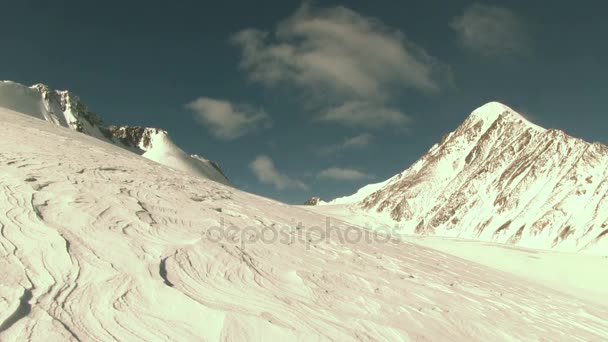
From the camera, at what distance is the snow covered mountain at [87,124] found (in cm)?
13588

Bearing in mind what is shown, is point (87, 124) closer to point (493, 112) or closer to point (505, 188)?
point (493, 112)

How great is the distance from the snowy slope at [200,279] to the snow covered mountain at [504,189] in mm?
46282

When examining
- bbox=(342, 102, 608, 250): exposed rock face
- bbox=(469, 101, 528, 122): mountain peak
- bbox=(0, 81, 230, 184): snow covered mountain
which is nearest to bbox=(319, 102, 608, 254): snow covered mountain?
bbox=(342, 102, 608, 250): exposed rock face

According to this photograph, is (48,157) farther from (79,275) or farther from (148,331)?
(148,331)

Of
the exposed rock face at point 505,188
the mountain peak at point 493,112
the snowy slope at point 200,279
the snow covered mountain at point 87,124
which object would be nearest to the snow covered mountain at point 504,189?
the exposed rock face at point 505,188

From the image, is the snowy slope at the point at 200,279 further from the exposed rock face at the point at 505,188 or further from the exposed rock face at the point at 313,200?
the exposed rock face at the point at 313,200

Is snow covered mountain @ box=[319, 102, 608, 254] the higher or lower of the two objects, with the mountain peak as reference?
lower

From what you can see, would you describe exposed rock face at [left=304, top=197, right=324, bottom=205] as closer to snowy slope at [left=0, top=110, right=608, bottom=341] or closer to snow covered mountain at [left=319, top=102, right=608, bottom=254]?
snow covered mountain at [left=319, top=102, right=608, bottom=254]

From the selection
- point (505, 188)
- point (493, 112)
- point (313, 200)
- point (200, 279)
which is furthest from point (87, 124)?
point (200, 279)

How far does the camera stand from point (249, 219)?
1145cm

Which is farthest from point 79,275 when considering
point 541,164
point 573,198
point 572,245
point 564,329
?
point 541,164

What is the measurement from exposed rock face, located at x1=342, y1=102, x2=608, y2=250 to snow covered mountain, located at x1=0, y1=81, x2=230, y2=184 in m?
64.3

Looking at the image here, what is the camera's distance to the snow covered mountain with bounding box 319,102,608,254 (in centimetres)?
5684

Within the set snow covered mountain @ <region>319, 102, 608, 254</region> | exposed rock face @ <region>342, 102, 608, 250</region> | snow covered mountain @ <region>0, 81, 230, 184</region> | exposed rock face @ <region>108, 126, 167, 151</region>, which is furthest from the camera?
exposed rock face @ <region>108, 126, 167, 151</region>
